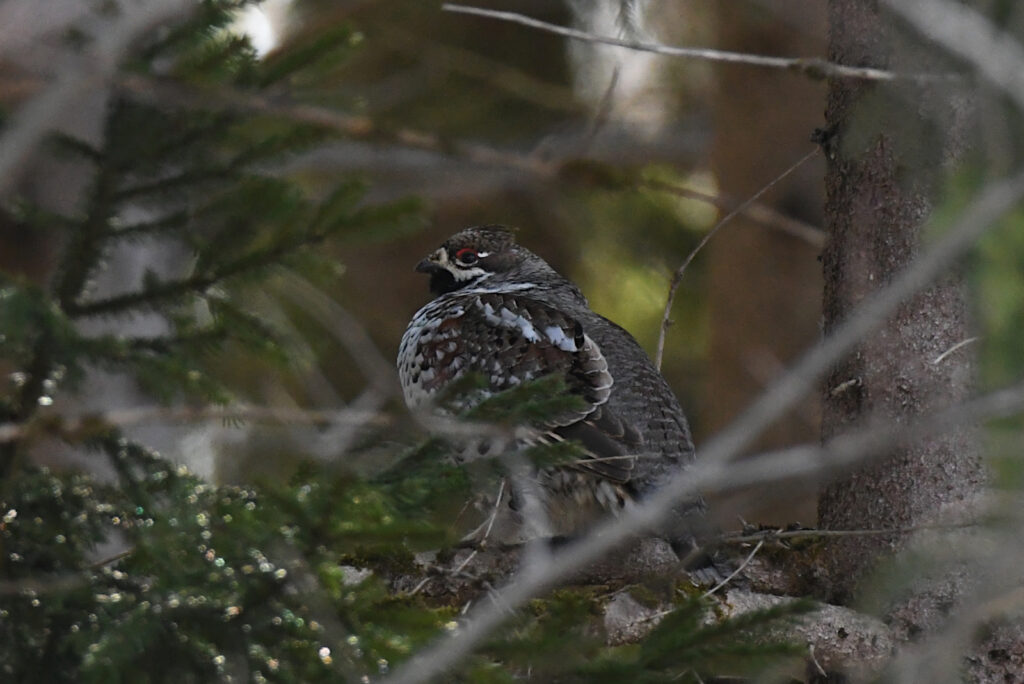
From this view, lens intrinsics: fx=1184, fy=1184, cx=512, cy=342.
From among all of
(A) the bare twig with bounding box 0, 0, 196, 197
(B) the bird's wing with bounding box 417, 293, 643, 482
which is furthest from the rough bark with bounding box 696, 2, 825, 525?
(A) the bare twig with bounding box 0, 0, 196, 197

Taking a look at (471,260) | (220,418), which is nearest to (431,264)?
(471,260)

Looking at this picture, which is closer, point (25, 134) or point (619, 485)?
point (25, 134)

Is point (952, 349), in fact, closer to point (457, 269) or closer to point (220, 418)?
point (220, 418)

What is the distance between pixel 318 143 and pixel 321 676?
1.22 m

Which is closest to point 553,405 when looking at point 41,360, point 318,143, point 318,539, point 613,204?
point 318,539

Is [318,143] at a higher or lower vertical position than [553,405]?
higher

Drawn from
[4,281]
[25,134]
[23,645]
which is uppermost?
[25,134]

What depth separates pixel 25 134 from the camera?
1982 millimetres

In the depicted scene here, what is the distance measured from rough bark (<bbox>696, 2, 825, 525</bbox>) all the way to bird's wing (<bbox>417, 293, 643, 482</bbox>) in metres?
2.82

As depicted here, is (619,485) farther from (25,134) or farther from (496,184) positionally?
(496,184)

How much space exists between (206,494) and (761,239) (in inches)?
225

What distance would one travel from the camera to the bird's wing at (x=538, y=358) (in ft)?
14.0

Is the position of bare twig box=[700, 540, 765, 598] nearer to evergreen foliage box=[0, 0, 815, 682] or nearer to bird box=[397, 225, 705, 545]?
bird box=[397, 225, 705, 545]

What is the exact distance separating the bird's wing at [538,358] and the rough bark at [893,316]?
2.53ft
